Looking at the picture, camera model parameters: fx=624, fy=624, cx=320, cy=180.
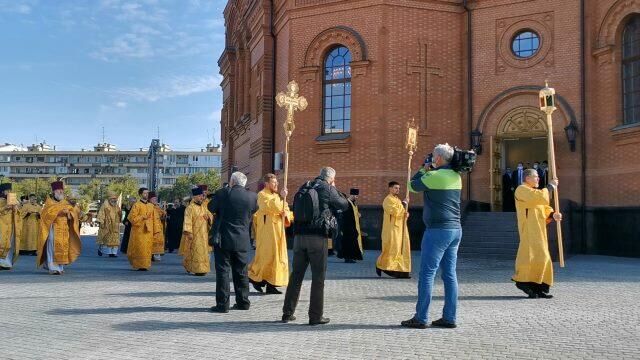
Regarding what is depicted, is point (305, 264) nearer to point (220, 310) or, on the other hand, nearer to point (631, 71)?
point (220, 310)

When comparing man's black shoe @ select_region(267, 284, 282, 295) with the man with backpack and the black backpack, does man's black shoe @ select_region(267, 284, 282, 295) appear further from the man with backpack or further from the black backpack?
the black backpack

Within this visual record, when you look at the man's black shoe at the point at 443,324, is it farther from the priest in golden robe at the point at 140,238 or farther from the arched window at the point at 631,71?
the arched window at the point at 631,71

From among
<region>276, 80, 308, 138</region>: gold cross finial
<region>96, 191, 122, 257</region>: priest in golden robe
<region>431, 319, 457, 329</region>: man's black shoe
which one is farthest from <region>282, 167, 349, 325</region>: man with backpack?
<region>96, 191, 122, 257</region>: priest in golden robe

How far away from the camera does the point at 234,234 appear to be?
338 inches

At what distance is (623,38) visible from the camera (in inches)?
731

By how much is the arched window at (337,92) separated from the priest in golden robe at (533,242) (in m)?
11.8

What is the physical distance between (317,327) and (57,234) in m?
8.32

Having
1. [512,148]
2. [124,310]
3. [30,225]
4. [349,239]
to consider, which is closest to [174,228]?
[30,225]

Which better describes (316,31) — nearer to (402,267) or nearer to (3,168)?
(402,267)

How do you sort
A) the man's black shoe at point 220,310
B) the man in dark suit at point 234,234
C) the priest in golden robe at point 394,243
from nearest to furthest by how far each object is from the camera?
the man's black shoe at point 220,310, the man in dark suit at point 234,234, the priest in golden robe at point 394,243

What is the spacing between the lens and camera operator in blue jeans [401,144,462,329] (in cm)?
706

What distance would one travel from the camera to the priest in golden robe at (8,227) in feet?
46.4

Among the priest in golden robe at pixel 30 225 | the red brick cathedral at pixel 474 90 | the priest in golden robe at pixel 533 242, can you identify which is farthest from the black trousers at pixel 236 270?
the priest in golden robe at pixel 30 225

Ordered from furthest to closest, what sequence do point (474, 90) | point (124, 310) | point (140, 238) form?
point (474, 90) < point (140, 238) < point (124, 310)
